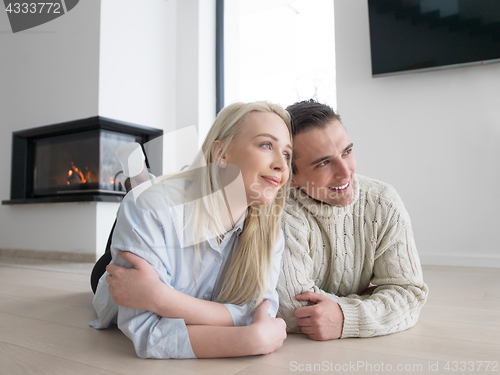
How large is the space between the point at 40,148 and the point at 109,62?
36.2 inches

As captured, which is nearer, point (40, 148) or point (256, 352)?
point (256, 352)

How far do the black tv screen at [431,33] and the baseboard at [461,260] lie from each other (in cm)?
114

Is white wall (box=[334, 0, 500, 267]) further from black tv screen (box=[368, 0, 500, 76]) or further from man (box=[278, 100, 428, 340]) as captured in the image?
man (box=[278, 100, 428, 340])

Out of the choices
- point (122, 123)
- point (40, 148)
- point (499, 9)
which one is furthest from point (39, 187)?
point (499, 9)

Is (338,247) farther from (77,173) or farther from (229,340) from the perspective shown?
(77,173)

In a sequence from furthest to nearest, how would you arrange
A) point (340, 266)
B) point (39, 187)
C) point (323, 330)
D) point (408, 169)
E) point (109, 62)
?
point (39, 187) → point (109, 62) → point (408, 169) → point (340, 266) → point (323, 330)

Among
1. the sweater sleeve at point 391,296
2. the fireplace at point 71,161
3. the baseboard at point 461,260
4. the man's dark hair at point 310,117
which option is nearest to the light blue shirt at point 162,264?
the sweater sleeve at point 391,296

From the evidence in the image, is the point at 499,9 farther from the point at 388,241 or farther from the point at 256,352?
the point at 256,352

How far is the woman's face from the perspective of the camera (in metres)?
0.90

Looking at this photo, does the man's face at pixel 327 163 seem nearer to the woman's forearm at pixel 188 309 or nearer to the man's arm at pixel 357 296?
the man's arm at pixel 357 296

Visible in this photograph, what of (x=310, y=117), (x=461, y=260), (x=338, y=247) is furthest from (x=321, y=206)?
(x=461, y=260)

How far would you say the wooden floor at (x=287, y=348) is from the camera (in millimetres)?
779

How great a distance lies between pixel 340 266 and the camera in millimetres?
1062

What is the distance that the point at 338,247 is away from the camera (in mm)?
1050
